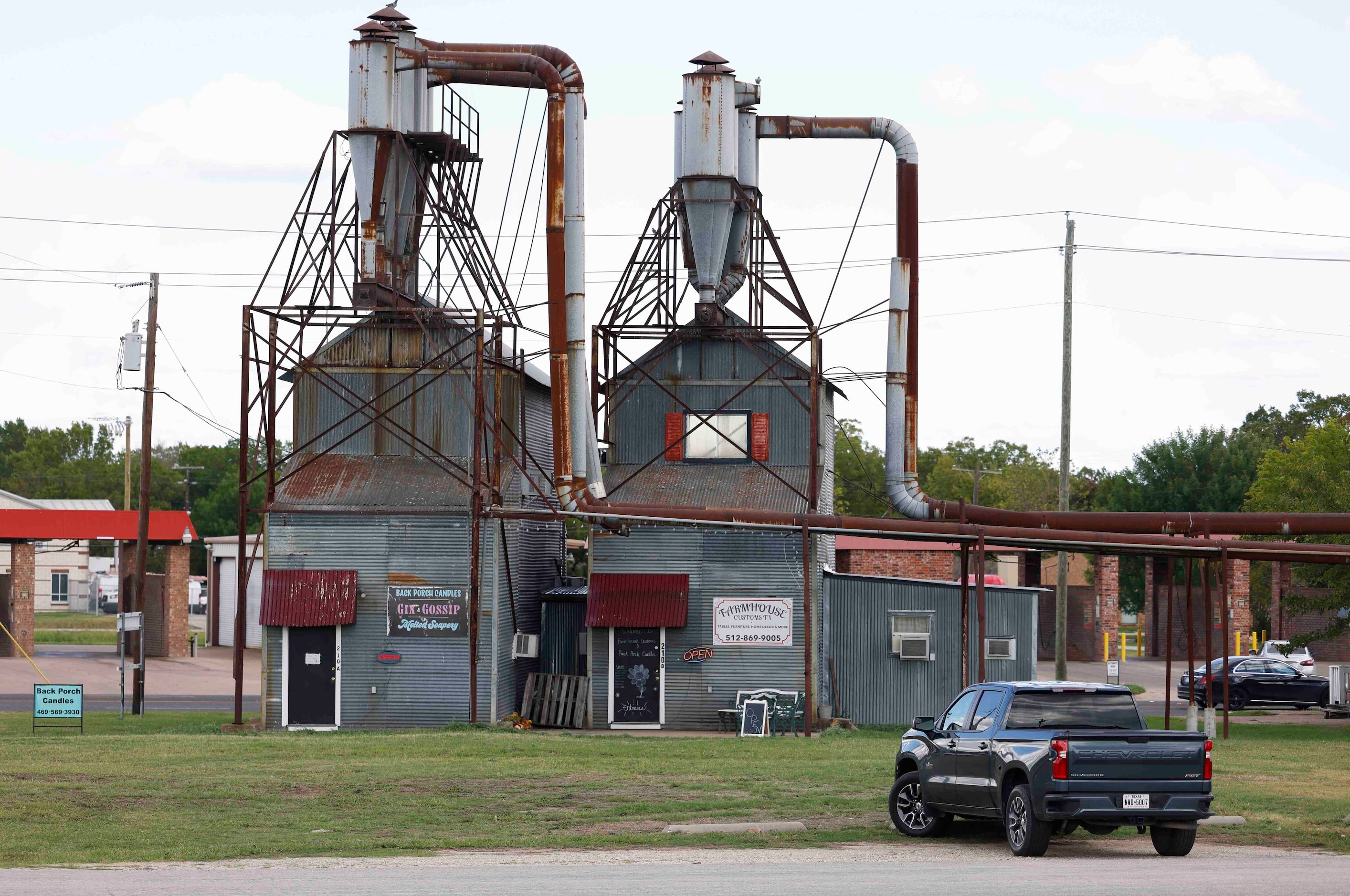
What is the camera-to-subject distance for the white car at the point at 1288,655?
41.5m

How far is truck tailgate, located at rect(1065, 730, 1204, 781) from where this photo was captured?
1564 cm

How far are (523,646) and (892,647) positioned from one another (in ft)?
27.0

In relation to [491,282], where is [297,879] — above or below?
below

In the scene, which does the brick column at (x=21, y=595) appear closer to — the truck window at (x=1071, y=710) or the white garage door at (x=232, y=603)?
the white garage door at (x=232, y=603)

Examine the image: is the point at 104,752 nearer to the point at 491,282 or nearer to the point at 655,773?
the point at 655,773

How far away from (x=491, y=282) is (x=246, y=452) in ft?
21.9

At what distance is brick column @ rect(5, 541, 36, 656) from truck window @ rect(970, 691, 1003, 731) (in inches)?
1789

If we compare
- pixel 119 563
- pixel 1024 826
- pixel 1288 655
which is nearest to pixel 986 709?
pixel 1024 826

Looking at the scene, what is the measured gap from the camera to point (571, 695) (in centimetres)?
3522

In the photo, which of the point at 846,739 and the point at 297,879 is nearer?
the point at 297,879

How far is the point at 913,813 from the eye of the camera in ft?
59.6

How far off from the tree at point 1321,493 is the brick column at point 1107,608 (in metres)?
20.6

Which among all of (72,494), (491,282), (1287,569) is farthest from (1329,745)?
(72,494)

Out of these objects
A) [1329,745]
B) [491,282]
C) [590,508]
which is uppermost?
[491,282]
